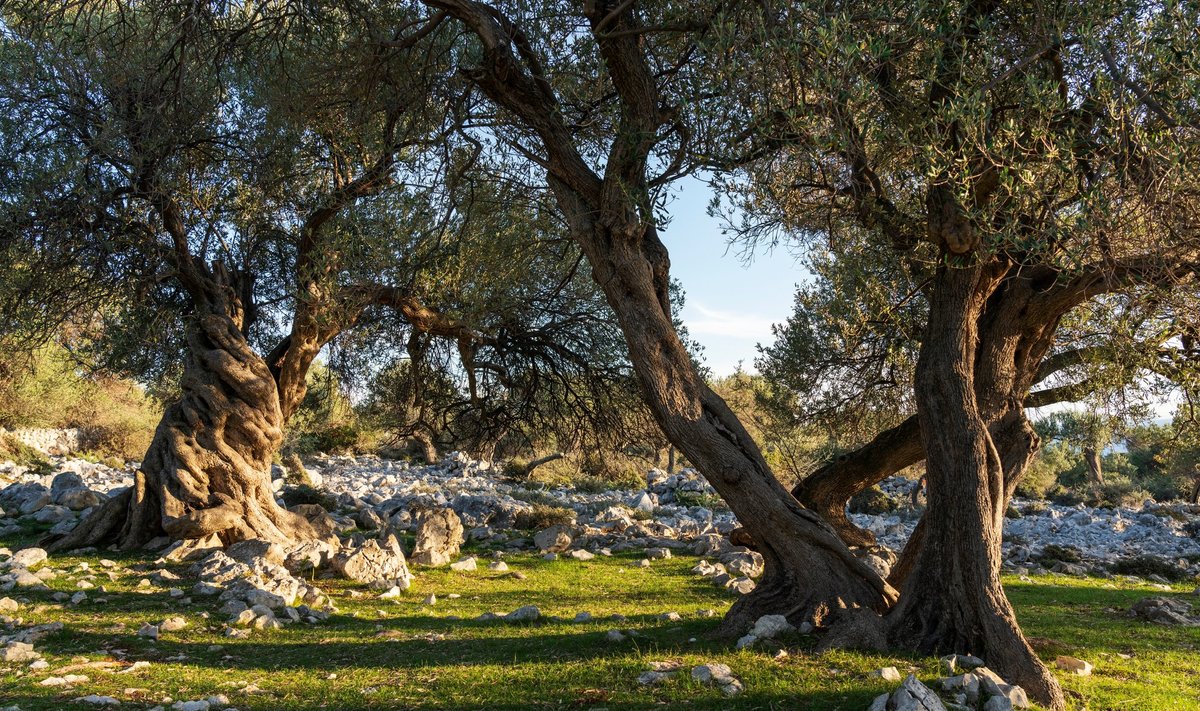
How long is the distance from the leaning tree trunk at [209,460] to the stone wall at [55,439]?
51.6 ft

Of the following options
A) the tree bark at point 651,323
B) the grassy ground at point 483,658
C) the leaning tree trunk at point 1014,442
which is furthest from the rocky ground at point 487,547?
the leaning tree trunk at point 1014,442

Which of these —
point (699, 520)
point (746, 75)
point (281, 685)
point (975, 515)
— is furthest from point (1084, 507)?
point (281, 685)

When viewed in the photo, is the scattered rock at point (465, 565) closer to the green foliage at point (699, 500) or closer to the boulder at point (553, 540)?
the boulder at point (553, 540)

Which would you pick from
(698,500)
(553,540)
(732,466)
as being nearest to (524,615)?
(732,466)

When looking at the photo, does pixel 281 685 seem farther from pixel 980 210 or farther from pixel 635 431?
pixel 635 431

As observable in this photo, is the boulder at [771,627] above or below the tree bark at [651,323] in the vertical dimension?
below

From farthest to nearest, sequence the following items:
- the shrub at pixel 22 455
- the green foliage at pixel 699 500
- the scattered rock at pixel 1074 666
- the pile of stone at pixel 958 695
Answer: the green foliage at pixel 699 500
the shrub at pixel 22 455
the scattered rock at pixel 1074 666
the pile of stone at pixel 958 695

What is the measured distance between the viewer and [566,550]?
1532 cm

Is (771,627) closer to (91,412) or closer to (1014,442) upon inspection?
(1014,442)

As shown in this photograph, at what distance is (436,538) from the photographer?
46.0 ft

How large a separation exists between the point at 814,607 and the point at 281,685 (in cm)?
462

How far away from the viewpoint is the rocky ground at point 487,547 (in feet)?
25.3

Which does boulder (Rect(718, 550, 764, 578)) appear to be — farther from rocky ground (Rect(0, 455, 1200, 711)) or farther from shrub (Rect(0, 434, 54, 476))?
shrub (Rect(0, 434, 54, 476))

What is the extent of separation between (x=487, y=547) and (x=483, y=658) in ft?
27.6
